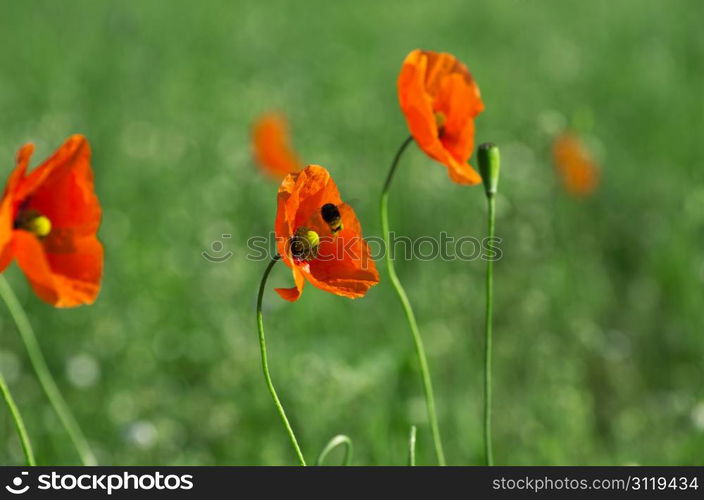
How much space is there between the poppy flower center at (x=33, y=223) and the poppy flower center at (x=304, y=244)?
1.21 feet

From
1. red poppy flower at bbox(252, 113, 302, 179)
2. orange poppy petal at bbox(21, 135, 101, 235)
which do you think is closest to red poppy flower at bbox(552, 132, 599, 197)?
red poppy flower at bbox(252, 113, 302, 179)

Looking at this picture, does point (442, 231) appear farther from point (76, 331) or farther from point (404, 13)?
point (404, 13)

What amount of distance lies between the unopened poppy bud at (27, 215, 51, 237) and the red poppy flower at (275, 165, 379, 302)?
367 mm

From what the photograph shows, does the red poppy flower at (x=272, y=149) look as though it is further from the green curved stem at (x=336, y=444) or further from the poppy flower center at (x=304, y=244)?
the poppy flower center at (x=304, y=244)

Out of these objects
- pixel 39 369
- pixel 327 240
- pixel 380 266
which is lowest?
pixel 380 266

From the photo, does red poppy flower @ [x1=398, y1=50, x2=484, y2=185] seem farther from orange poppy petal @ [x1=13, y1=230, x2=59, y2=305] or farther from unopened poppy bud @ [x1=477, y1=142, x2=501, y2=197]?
orange poppy petal @ [x1=13, y1=230, x2=59, y2=305]

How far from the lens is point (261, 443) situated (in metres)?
2.64

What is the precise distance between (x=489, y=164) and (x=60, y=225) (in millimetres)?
689

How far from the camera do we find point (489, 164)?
158 cm

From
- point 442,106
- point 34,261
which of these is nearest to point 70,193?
point 34,261

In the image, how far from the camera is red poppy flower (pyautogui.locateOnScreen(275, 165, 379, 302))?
1412 millimetres

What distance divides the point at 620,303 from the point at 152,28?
3.95m

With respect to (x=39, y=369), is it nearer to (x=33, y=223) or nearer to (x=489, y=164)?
(x=33, y=223)
